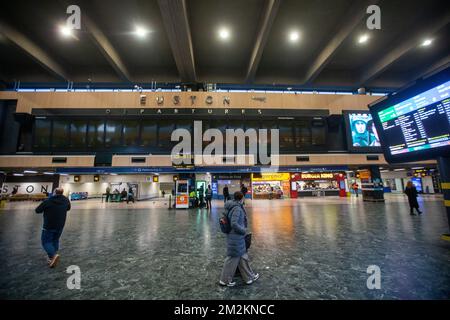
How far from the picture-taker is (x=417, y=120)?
4.46 m

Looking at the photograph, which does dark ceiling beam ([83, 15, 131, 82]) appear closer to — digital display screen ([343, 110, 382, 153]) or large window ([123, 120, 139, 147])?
large window ([123, 120, 139, 147])

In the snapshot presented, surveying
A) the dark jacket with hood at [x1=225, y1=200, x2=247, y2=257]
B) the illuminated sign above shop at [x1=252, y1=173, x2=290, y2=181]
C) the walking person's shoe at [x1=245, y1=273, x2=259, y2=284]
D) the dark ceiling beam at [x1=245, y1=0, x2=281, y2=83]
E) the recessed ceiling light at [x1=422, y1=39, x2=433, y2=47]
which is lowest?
the walking person's shoe at [x1=245, y1=273, x2=259, y2=284]

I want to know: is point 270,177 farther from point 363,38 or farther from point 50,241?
point 50,241

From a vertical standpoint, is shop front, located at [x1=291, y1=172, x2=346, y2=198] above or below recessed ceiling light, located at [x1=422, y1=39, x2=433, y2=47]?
below

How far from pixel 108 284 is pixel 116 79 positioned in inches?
598

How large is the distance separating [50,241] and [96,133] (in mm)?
11057

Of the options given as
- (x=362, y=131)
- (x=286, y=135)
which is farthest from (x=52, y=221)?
(x=362, y=131)

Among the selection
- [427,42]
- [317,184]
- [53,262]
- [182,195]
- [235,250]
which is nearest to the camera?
[235,250]

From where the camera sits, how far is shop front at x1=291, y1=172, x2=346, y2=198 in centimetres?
2087

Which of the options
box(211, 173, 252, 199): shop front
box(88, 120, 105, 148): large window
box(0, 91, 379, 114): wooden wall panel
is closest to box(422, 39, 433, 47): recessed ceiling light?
box(0, 91, 379, 114): wooden wall panel

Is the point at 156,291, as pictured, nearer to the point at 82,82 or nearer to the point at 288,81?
the point at 288,81

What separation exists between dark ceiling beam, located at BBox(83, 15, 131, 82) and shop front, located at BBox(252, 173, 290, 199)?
15312 mm

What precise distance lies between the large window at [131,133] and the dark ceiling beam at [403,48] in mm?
17411
